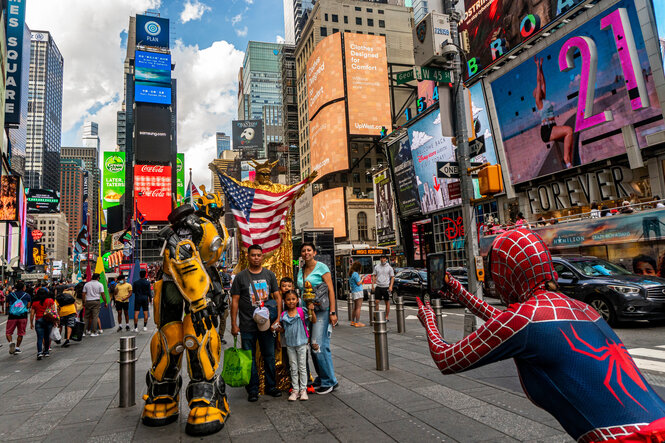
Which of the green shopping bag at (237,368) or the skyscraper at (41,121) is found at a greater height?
the skyscraper at (41,121)

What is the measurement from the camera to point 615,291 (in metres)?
9.80

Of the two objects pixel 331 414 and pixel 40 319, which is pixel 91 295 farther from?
pixel 331 414

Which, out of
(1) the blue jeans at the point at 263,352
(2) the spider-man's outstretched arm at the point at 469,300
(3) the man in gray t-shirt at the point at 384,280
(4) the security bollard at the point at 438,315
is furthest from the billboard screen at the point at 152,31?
(2) the spider-man's outstretched arm at the point at 469,300

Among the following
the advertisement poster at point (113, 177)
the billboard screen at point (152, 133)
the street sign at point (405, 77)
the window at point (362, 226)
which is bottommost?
the street sign at point (405, 77)

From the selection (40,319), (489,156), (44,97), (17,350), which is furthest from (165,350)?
(44,97)

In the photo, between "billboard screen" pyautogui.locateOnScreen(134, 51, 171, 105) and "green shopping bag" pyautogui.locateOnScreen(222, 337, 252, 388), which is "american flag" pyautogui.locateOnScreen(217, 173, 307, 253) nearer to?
"green shopping bag" pyautogui.locateOnScreen(222, 337, 252, 388)

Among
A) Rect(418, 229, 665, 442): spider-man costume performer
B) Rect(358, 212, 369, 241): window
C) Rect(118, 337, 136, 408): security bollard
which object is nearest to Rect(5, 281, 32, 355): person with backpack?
Rect(118, 337, 136, 408): security bollard

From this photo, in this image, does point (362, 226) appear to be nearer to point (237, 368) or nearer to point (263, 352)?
point (263, 352)

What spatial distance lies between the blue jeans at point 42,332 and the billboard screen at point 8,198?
34549mm

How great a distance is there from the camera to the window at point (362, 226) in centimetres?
5966

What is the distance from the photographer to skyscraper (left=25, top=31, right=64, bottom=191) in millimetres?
174887

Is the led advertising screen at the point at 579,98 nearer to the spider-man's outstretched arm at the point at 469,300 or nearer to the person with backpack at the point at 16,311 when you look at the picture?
the spider-man's outstretched arm at the point at 469,300

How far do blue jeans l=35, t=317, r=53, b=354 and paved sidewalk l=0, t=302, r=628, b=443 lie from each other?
231cm

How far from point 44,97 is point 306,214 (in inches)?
7079
